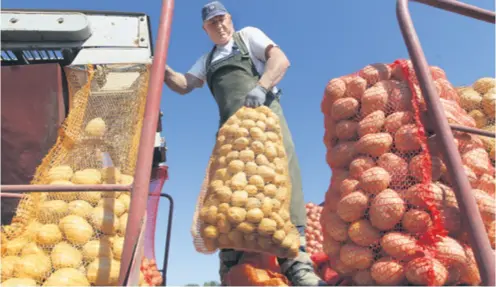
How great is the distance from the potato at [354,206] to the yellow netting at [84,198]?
949 millimetres

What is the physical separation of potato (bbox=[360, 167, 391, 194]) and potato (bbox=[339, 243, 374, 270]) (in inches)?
9.9

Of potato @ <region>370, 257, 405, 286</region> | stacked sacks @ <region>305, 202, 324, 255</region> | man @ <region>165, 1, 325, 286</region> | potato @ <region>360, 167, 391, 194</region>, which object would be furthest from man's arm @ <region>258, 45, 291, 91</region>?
stacked sacks @ <region>305, 202, 324, 255</region>

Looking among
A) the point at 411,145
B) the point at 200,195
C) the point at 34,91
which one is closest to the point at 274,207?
the point at 200,195

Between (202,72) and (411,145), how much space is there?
6.07ft

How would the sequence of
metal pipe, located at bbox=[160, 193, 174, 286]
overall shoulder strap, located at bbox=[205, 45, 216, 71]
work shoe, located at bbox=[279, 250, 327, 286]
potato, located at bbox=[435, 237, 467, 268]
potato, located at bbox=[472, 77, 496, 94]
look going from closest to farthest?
potato, located at bbox=[435, 237, 467, 268], work shoe, located at bbox=[279, 250, 327, 286], potato, located at bbox=[472, 77, 496, 94], overall shoulder strap, located at bbox=[205, 45, 216, 71], metal pipe, located at bbox=[160, 193, 174, 286]

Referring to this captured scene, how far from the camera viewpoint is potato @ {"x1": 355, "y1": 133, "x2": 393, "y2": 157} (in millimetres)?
2016

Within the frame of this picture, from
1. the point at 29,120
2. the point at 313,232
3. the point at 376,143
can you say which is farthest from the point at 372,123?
the point at 313,232

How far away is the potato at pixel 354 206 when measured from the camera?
77.7 inches

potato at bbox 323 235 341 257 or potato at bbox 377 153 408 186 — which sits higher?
potato at bbox 377 153 408 186

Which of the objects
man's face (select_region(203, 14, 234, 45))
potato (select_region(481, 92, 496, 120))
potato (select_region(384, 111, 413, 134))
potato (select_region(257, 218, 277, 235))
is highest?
man's face (select_region(203, 14, 234, 45))

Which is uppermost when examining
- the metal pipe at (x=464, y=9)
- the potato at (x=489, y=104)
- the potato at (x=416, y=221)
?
the metal pipe at (x=464, y=9)

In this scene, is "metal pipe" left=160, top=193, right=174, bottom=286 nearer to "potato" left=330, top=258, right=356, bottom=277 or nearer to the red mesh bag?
the red mesh bag

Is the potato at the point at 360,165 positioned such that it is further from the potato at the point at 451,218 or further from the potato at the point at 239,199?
the potato at the point at 239,199

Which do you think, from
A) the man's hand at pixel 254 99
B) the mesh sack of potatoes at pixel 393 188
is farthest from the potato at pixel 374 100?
the man's hand at pixel 254 99
